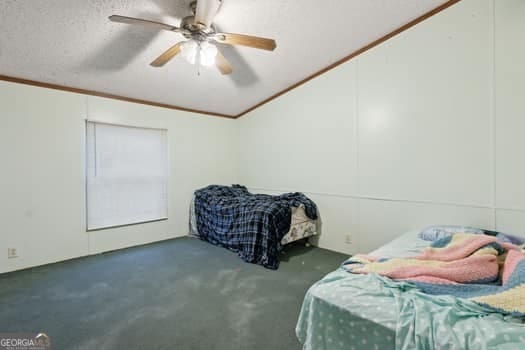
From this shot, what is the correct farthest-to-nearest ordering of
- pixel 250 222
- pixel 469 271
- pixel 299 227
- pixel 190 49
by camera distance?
pixel 299 227 → pixel 250 222 → pixel 190 49 → pixel 469 271

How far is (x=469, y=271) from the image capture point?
1.24 m

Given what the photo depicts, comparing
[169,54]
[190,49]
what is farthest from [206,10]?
[169,54]

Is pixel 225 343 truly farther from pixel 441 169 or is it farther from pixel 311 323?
pixel 441 169

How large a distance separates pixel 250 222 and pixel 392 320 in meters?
2.19

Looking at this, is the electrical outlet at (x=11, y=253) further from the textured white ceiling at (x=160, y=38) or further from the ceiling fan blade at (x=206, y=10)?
the ceiling fan blade at (x=206, y=10)

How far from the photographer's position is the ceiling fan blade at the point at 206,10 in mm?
1624

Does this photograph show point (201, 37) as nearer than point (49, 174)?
Yes

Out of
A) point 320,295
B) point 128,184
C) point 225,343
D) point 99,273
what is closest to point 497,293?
point 320,295

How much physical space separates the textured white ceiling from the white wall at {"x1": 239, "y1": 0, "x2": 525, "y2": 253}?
1.14ft

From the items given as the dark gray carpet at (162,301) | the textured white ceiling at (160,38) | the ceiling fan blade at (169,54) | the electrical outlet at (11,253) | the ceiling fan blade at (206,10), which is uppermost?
the textured white ceiling at (160,38)

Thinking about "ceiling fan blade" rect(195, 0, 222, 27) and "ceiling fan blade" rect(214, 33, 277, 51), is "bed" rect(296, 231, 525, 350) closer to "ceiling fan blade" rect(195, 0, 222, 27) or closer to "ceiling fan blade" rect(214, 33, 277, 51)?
"ceiling fan blade" rect(214, 33, 277, 51)

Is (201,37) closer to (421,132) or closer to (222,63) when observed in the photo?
(222,63)

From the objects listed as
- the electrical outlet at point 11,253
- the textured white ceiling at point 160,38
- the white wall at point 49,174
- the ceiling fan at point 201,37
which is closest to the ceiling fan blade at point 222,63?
the ceiling fan at point 201,37

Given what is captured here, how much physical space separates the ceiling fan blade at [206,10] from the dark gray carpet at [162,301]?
7.50 feet
